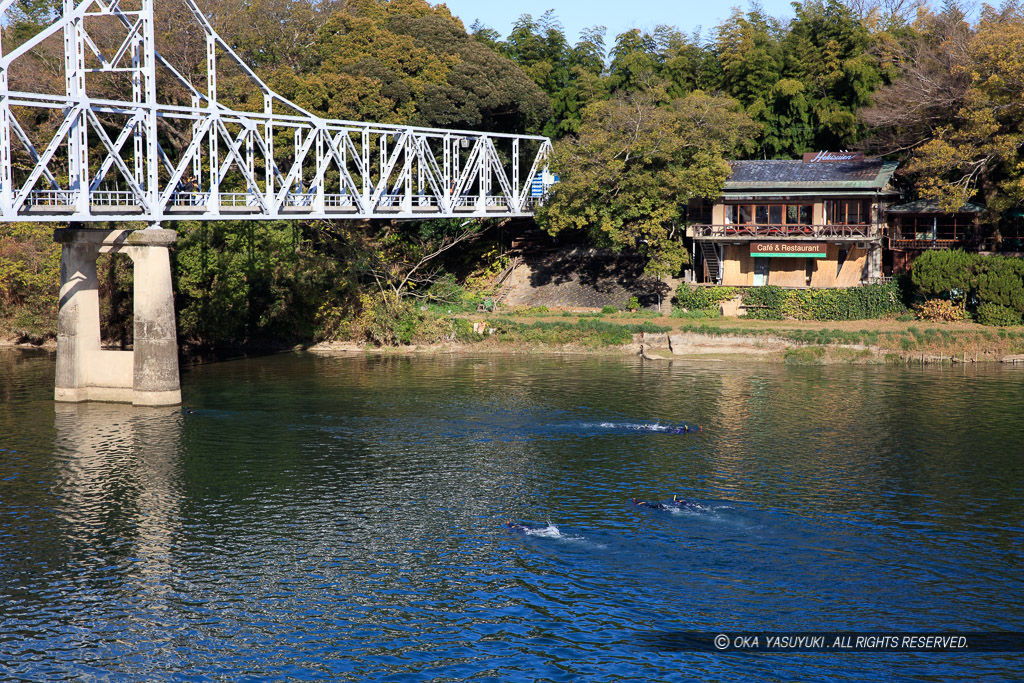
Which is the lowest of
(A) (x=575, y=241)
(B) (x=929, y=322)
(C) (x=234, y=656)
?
(C) (x=234, y=656)

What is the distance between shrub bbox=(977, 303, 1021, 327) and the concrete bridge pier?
2069 inches

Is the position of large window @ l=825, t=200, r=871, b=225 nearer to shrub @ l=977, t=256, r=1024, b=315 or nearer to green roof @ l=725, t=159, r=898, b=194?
green roof @ l=725, t=159, r=898, b=194

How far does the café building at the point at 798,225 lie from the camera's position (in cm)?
7500

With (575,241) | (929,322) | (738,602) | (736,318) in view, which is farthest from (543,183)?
(738,602)

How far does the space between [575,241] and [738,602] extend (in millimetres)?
61614

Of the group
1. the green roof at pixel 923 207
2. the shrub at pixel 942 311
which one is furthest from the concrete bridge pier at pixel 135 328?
the green roof at pixel 923 207

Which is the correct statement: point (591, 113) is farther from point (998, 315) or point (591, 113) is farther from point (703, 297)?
point (998, 315)

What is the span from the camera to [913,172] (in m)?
71.4

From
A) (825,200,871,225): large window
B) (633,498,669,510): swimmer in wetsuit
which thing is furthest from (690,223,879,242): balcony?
(633,498,669,510): swimmer in wetsuit

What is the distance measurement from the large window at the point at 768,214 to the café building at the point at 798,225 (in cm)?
8

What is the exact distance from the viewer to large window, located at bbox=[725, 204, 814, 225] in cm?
7719

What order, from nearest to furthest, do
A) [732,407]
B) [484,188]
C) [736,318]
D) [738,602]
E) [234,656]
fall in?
[234,656]
[738,602]
[732,407]
[736,318]
[484,188]

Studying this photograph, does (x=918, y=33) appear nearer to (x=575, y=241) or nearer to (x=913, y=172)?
(x=913, y=172)

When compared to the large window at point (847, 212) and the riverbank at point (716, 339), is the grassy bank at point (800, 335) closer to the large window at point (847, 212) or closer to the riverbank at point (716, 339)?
the riverbank at point (716, 339)
